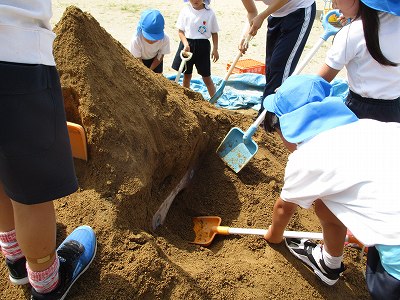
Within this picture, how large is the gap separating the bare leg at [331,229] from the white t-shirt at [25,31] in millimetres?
1385

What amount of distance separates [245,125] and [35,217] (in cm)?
230

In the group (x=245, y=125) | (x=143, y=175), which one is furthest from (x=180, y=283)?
(x=245, y=125)

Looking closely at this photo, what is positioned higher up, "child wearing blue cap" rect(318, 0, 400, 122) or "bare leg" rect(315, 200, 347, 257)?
"child wearing blue cap" rect(318, 0, 400, 122)

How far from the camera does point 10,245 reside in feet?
5.25

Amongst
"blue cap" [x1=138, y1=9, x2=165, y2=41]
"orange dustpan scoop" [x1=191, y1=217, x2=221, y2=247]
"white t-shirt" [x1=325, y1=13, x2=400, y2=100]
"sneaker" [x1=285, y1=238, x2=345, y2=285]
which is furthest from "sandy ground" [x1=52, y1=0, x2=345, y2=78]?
"sneaker" [x1=285, y1=238, x2=345, y2=285]

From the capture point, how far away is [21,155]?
4.04 feet

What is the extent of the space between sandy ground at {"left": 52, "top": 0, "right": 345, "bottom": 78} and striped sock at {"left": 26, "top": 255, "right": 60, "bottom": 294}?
14.5 ft

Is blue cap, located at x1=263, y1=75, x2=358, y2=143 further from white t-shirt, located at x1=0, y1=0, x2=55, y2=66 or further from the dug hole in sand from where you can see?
white t-shirt, located at x1=0, y1=0, x2=55, y2=66

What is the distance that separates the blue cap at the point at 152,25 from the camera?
4227 mm

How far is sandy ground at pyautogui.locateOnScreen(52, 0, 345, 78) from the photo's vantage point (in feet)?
21.9

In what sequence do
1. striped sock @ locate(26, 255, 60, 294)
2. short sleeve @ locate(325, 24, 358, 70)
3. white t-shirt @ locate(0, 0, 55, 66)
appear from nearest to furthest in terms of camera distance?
white t-shirt @ locate(0, 0, 55, 66) → striped sock @ locate(26, 255, 60, 294) → short sleeve @ locate(325, 24, 358, 70)

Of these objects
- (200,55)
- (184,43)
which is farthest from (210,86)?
(184,43)

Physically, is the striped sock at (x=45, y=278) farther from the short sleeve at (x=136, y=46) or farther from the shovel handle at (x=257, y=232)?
the short sleeve at (x=136, y=46)

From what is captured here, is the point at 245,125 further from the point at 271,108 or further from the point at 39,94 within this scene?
the point at 39,94
